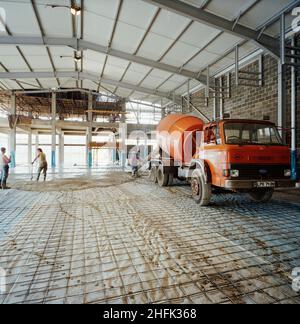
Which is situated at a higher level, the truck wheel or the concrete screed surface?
the truck wheel

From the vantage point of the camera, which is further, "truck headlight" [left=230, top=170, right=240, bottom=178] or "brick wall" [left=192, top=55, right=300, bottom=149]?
"brick wall" [left=192, top=55, right=300, bottom=149]

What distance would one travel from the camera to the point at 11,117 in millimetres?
20062

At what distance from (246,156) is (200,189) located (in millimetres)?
1620

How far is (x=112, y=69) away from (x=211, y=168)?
13296 mm

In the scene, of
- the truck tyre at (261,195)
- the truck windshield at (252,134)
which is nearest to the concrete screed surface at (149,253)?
the truck tyre at (261,195)

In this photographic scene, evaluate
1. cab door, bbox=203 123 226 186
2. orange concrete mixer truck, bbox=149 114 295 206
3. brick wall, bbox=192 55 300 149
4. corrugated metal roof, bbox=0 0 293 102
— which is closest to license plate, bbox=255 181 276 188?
orange concrete mixer truck, bbox=149 114 295 206

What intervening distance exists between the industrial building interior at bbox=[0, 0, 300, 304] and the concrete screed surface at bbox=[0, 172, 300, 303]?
0.06 ft

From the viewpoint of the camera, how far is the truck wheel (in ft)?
18.9

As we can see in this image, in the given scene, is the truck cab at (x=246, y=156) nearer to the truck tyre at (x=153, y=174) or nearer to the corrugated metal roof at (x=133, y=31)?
the truck tyre at (x=153, y=174)

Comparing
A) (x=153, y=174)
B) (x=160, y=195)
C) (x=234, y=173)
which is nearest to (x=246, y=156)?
(x=234, y=173)

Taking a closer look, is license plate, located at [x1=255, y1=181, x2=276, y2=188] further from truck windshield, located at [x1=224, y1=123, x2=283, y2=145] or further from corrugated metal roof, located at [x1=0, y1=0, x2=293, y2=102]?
corrugated metal roof, located at [x1=0, y1=0, x2=293, y2=102]

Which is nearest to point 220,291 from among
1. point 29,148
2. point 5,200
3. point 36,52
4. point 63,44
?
point 5,200

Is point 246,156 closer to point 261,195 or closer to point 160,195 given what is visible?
point 261,195
